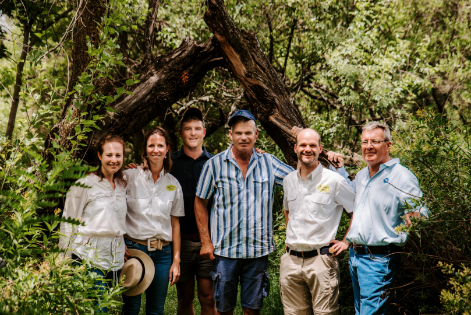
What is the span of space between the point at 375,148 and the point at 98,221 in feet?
8.16

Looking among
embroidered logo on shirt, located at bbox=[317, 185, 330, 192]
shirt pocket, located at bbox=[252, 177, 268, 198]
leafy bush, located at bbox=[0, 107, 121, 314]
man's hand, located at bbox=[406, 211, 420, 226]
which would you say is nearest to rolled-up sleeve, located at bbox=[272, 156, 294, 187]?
shirt pocket, located at bbox=[252, 177, 268, 198]

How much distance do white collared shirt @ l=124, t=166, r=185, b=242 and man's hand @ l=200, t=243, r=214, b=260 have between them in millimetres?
337

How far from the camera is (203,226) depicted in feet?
13.0

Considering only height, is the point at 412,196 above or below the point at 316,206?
above

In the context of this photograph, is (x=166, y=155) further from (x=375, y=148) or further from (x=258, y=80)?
(x=375, y=148)

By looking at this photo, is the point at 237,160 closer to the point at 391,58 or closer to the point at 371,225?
the point at 371,225

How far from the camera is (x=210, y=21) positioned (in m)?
4.87

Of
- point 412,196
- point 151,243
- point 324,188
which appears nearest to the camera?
point 412,196

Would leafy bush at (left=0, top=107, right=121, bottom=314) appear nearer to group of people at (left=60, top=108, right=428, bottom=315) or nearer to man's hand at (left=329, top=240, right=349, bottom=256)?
group of people at (left=60, top=108, right=428, bottom=315)

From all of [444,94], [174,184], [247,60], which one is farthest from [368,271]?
[444,94]

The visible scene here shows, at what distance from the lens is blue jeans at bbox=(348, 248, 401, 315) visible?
3285 mm

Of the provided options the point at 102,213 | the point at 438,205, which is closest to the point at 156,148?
the point at 102,213

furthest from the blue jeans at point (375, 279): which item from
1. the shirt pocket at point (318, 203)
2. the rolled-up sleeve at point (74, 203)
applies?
the rolled-up sleeve at point (74, 203)

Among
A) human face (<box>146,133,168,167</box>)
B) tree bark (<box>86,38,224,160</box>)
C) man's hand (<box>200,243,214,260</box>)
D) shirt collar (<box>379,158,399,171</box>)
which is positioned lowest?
man's hand (<box>200,243,214,260</box>)
